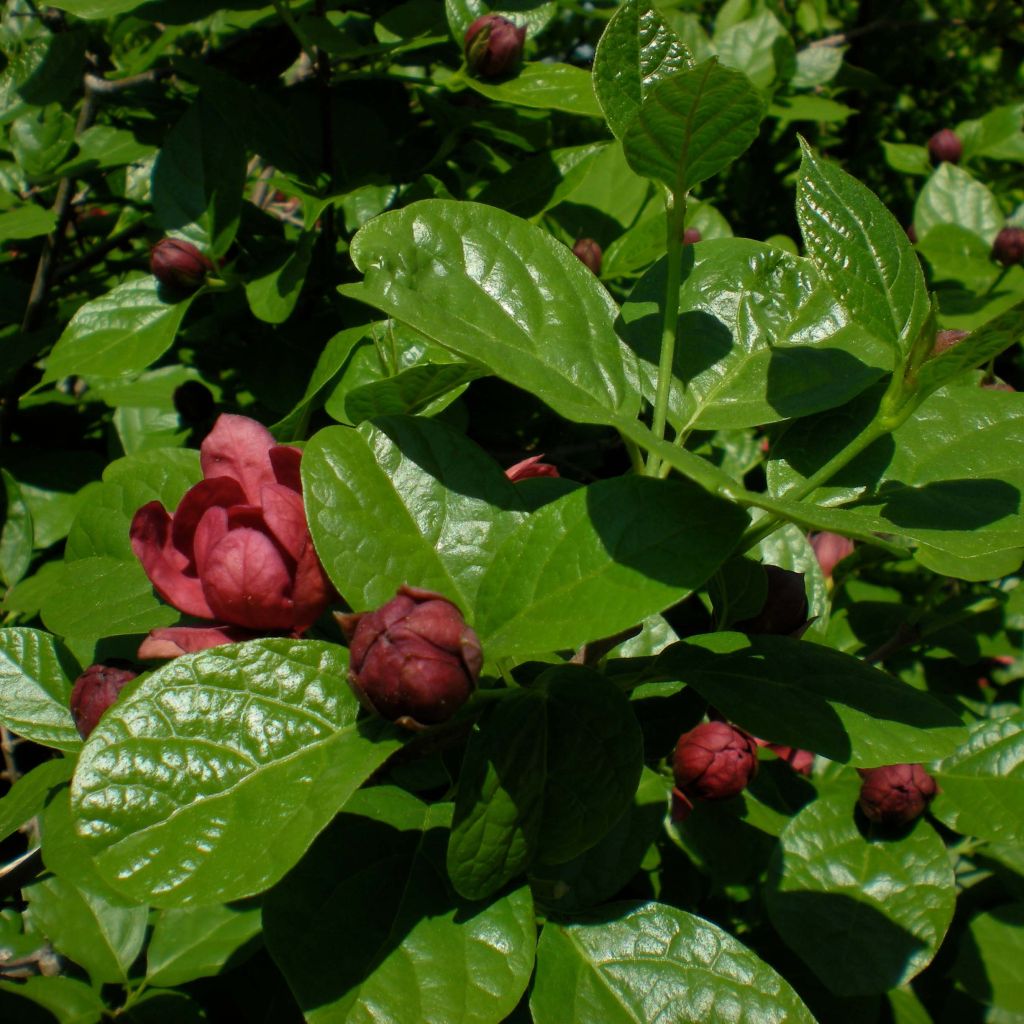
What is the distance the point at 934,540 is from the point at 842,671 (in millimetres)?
167

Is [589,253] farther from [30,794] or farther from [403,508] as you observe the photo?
[30,794]

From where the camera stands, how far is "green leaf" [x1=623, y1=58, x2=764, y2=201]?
28.6 inches

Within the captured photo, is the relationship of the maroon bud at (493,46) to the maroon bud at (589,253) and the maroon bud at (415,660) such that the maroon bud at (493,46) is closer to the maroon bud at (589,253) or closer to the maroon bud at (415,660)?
the maroon bud at (589,253)

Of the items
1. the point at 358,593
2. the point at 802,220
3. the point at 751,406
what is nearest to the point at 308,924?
the point at 358,593

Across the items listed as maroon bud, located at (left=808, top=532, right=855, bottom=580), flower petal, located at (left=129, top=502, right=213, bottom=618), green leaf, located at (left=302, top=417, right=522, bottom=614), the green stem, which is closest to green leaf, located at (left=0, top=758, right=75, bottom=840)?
flower petal, located at (left=129, top=502, right=213, bottom=618)

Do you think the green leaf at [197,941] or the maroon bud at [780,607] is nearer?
the maroon bud at [780,607]

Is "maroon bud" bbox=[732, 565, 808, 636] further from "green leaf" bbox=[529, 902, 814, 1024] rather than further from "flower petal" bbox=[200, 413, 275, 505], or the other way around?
"flower petal" bbox=[200, 413, 275, 505]

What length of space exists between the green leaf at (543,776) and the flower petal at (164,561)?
277mm

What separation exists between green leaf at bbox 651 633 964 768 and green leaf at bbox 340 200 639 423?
0.24 m

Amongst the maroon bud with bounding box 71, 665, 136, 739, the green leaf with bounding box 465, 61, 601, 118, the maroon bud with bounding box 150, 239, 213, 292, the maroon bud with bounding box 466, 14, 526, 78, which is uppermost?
the maroon bud with bounding box 466, 14, 526, 78

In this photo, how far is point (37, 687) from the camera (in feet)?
3.45

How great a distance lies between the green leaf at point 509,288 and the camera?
0.79m

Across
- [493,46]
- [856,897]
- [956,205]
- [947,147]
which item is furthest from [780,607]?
[947,147]

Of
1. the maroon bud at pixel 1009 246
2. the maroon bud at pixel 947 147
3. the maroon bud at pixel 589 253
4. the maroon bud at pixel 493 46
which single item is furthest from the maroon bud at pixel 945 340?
the maroon bud at pixel 947 147
